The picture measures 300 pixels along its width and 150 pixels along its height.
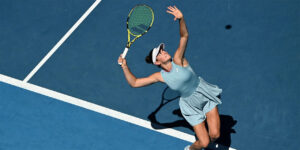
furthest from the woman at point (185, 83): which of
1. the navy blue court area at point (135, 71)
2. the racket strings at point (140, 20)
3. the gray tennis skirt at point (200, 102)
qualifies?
the racket strings at point (140, 20)

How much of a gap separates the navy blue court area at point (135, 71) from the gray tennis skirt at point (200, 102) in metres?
1.05

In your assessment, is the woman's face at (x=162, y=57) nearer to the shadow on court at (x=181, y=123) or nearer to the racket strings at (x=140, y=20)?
the racket strings at (x=140, y=20)

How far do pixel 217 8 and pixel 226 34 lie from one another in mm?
878

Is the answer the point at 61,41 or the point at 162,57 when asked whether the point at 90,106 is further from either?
the point at 162,57

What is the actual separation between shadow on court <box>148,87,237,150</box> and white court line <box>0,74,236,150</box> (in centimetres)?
11

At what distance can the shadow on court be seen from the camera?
739cm

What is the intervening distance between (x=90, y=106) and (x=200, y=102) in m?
2.75

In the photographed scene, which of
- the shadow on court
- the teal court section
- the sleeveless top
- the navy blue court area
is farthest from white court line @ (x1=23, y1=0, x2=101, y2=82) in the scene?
the sleeveless top

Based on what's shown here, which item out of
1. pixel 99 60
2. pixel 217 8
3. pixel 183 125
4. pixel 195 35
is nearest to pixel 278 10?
pixel 217 8

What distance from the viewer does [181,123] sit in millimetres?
7762

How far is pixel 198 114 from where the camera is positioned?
21.7 feet

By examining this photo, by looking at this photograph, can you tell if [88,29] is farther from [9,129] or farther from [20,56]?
[9,129]

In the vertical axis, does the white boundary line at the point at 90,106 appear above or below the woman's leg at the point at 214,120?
above

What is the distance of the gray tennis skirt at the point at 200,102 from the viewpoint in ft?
21.1
